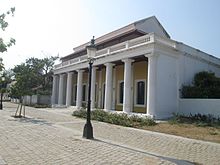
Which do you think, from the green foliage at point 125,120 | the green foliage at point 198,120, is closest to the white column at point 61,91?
the green foliage at point 125,120

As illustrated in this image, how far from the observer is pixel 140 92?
26.5 meters

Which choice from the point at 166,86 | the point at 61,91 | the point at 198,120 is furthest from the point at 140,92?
the point at 61,91

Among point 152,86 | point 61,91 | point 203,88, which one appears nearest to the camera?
point 152,86

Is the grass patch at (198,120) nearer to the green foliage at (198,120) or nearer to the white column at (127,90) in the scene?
the green foliage at (198,120)

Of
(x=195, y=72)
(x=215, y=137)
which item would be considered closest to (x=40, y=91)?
(x=195, y=72)

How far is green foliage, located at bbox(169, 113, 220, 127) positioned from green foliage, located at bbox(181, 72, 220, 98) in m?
2.30

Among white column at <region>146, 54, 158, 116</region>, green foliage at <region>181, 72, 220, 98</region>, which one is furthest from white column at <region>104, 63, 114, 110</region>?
green foliage at <region>181, 72, 220, 98</region>

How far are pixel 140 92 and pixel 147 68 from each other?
2.56 meters

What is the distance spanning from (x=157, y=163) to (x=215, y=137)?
6785 millimetres

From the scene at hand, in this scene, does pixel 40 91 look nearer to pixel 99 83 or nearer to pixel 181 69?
pixel 99 83

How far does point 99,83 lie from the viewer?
33.5 metres

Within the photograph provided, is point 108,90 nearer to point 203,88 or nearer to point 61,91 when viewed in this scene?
point 203,88

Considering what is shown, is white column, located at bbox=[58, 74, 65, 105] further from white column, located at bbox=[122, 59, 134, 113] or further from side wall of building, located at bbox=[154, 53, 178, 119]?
side wall of building, located at bbox=[154, 53, 178, 119]

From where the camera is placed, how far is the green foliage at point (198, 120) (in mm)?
17781
